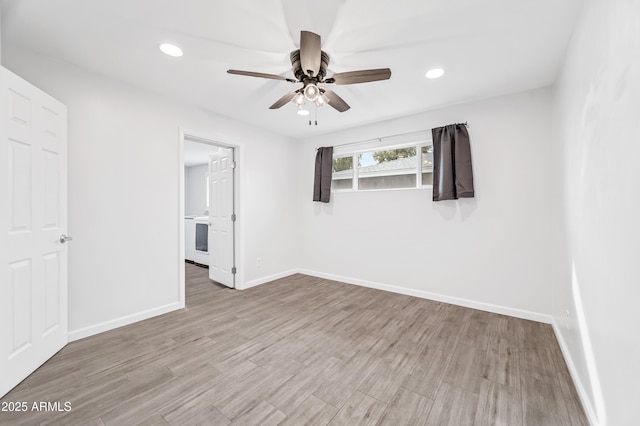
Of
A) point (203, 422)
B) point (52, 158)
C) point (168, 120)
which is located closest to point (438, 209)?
point (203, 422)

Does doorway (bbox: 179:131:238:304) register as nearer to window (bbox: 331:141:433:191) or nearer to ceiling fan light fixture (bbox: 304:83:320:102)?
window (bbox: 331:141:433:191)

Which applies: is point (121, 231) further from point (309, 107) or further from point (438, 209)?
point (438, 209)

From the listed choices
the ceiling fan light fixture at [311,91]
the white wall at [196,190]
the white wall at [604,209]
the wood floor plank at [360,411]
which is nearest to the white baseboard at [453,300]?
the white wall at [604,209]

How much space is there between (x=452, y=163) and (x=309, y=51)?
93.2 inches

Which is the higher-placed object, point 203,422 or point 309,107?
point 309,107

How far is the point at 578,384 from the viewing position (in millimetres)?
1728

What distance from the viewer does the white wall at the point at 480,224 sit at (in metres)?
2.84

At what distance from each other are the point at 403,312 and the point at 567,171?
211cm

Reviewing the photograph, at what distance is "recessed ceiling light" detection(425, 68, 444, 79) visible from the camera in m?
2.45

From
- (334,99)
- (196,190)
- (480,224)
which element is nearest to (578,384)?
(480,224)

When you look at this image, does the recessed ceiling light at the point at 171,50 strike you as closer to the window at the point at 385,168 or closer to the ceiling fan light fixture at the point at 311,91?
the ceiling fan light fixture at the point at 311,91

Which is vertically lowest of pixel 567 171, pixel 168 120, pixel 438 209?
pixel 438 209

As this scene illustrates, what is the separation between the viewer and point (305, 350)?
226 cm

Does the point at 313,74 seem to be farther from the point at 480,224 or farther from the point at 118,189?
the point at 480,224
